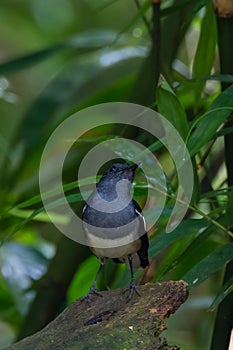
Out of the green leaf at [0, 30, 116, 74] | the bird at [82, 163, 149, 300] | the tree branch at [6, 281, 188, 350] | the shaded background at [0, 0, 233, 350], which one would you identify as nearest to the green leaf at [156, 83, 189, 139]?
the shaded background at [0, 0, 233, 350]

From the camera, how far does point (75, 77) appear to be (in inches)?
108

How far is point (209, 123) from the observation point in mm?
1617

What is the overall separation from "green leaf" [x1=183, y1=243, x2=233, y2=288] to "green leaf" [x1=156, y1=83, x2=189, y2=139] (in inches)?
9.8

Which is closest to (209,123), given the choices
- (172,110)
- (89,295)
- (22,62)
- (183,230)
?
(172,110)

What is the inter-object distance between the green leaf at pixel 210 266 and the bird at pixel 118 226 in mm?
129

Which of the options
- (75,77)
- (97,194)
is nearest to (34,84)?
(75,77)

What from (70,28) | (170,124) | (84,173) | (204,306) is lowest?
(204,306)

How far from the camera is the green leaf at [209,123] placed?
63.2 inches

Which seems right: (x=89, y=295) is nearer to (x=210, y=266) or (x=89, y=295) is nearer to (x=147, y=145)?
(x=210, y=266)

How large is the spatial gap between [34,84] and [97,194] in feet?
8.33

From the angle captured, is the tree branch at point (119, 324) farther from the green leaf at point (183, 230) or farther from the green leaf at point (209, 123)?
the green leaf at point (209, 123)

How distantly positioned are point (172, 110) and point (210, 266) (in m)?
0.32

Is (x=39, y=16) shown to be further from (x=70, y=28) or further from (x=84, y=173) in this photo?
(x=84, y=173)

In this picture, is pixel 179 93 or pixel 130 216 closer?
pixel 130 216
